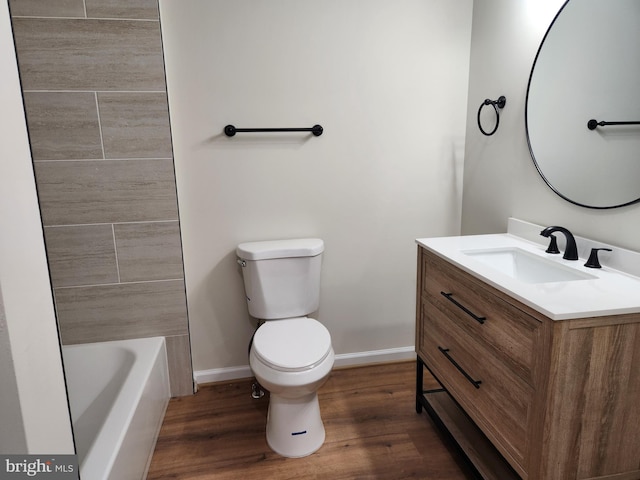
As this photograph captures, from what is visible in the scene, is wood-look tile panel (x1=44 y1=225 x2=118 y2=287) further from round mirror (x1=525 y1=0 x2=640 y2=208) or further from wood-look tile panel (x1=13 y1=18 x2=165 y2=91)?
round mirror (x1=525 y1=0 x2=640 y2=208)

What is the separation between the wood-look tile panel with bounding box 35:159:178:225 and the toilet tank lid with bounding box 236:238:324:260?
398 mm

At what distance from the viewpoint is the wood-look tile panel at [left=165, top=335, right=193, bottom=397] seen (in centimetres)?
223

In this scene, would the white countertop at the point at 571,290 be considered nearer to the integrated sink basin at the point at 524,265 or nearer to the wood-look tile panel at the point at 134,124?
the integrated sink basin at the point at 524,265

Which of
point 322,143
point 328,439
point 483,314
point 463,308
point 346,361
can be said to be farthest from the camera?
point 346,361

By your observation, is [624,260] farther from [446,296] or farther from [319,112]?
[319,112]

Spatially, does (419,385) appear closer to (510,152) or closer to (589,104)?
(510,152)

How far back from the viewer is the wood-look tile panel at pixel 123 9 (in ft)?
6.04

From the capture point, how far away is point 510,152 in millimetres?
2010

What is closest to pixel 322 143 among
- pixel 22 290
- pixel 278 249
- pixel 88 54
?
pixel 278 249

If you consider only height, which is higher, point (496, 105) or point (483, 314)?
point (496, 105)

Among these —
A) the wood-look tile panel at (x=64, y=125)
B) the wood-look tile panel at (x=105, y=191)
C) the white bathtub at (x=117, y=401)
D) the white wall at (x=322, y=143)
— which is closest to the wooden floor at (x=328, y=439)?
the white bathtub at (x=117, y=401)

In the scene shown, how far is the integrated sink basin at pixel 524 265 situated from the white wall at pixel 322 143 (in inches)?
28.2

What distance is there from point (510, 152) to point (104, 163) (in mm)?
1865

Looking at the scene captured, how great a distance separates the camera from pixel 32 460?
25.3 inches
